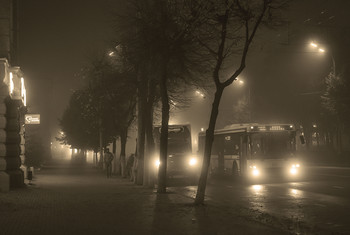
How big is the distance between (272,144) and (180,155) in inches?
245

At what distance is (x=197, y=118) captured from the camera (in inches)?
3484

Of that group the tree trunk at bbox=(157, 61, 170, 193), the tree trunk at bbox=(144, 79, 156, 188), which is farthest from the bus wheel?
the tree trunk at bbox=(157, 61, 170, 193)

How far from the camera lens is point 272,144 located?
27.8m

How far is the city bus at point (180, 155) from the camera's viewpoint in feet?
101

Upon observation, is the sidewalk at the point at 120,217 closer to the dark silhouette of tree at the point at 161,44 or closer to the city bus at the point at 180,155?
the dark silhouette of tree at the point at 161,44

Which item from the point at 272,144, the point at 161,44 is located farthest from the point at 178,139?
the point at 161,44

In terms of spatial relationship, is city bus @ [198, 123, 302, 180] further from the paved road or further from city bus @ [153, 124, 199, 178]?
the paved road

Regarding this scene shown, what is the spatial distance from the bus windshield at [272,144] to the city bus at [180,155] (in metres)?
4.45

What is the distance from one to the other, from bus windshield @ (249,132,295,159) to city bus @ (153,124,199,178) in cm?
445

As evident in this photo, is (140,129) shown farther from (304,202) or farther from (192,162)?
(304,202)

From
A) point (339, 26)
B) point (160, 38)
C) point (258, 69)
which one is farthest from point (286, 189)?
point (258, 69)

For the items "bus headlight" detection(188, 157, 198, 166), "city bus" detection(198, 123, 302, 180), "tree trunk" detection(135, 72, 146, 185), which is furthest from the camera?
"bus headlight" detection(188, 157, 198, 166)

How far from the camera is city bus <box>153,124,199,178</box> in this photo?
30.8m

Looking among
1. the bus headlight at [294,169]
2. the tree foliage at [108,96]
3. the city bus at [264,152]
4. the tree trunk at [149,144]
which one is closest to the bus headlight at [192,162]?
the city bus at [264,152]
